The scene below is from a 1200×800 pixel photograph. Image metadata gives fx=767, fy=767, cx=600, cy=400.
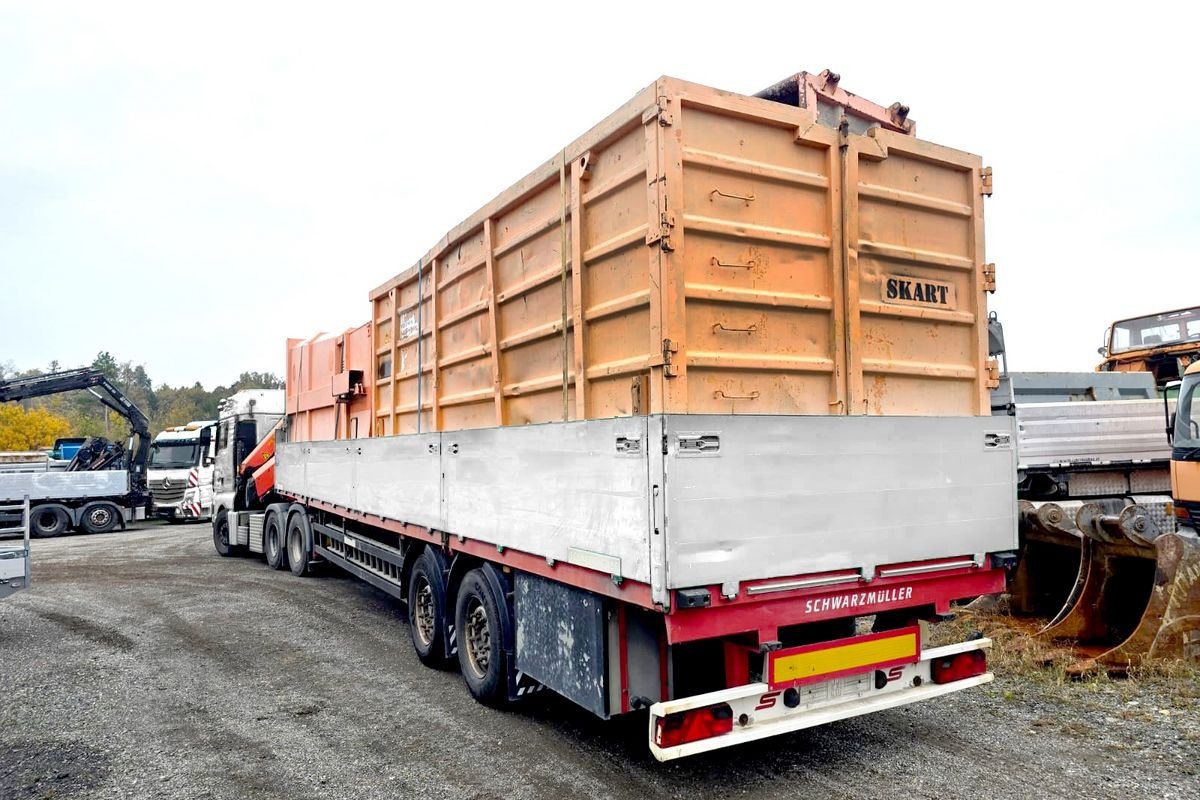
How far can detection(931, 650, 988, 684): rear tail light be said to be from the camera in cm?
424

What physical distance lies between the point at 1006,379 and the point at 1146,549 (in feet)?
6.56

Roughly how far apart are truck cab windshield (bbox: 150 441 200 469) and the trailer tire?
407cm

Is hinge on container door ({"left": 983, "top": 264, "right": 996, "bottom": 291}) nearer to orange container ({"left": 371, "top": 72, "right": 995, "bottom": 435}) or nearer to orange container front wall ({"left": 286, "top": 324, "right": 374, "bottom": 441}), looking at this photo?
orange container ({"left": 371, "top": 72, "right": 995, "bottom": 435})

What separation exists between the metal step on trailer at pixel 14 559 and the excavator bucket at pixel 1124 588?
29.4ft

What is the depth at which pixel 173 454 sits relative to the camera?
2389cm

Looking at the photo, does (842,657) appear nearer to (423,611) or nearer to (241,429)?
(423,611)

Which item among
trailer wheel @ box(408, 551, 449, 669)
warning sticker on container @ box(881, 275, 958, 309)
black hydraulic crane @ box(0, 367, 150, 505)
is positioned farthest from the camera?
black hydraulic crane @ box(0, 367, 150, 505)

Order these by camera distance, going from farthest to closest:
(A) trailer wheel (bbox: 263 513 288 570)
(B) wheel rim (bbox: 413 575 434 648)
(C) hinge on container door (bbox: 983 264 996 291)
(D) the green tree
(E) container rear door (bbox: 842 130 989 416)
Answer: (D) the green tree < (A) trailer wheel (bbox: 263 513 288 570) < (B) wheel rim (bbox: 413 575 434 648) < (C) hinge on container door (bbox: 983 264 996 291) < (E) container rear door (bbox: 842 130 989 416)

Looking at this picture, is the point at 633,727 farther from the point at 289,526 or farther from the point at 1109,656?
the point at 289,526

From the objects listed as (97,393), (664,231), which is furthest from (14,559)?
(97,393)

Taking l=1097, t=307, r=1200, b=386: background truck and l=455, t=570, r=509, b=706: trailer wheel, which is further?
l=1097, t=307, r=1200, b=386: background truck

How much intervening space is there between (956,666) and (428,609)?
390 cm

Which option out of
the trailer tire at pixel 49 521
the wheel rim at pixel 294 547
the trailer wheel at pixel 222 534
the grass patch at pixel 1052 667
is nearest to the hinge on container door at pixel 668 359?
the grass patch at pixel 1052 667

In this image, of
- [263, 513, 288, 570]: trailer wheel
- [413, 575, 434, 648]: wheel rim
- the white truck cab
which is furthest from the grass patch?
the white truck cab
